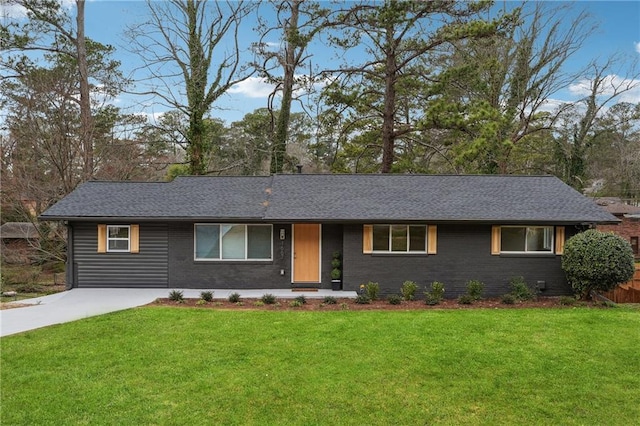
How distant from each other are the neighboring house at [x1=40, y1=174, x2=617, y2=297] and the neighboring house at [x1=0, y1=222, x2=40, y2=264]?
484 centimetres

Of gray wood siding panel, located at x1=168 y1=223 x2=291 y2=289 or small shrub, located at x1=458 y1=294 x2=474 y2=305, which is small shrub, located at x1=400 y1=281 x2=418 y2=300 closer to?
small shrub, located at x1=458 y1=294 x2=474 y2=305

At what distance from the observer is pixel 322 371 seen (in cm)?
617

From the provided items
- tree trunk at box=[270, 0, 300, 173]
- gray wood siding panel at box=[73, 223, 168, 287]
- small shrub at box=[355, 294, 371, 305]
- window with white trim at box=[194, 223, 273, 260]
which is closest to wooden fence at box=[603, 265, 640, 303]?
small shrub at box=[355, 294, 371, 305]

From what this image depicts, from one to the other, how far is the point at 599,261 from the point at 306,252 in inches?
303

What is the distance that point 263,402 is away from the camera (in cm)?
525

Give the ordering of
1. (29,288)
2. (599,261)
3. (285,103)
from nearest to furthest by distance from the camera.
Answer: (599,261), (29,288), (285,103)

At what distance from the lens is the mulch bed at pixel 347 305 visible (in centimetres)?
1026

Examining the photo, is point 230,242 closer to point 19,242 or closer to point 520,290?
point 520,290

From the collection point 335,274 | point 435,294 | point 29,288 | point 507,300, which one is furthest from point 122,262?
point 507,300

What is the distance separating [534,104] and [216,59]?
1787cm

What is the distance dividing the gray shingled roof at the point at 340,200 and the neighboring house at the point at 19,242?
4.64 m

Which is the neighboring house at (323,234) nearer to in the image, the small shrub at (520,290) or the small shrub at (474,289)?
the small shrub at (520,290)

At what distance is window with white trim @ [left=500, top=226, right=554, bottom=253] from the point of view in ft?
39.4

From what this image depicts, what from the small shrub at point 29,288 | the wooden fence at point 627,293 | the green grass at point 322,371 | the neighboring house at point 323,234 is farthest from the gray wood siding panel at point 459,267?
the small shrub at point 29,288
